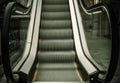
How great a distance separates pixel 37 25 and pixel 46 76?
2110 mm

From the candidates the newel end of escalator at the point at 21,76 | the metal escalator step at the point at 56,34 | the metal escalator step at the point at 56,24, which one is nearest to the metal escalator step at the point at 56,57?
the metal escalator step at the point at 56,34

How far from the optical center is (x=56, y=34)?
7.28m

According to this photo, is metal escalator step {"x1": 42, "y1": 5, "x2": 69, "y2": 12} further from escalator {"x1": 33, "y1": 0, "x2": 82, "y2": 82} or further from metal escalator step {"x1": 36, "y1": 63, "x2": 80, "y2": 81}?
metal escalator step {"x1": 36, "y1": 63, "x2": 80, "y2": 81}

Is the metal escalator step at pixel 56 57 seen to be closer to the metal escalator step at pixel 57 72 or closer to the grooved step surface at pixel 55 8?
the metal escalator step at pixel 57 72

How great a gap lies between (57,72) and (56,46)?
1205mm

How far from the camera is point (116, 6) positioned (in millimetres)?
8828

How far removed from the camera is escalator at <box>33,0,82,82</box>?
5679 millimetres

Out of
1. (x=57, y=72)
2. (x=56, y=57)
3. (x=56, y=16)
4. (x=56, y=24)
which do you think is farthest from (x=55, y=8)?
(x=57, y=72)

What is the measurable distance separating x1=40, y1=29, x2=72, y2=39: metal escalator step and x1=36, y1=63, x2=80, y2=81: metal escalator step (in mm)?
1109

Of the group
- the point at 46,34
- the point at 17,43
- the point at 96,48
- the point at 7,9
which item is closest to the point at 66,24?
the point at 46,34

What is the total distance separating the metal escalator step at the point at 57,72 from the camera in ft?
17.7

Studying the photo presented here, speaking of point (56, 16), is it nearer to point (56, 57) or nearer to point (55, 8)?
point (55, 8)

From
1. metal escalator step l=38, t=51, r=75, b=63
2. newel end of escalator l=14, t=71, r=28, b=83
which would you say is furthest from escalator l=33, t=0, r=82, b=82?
newel end of escalator l=14, t=71, r=28, b=83

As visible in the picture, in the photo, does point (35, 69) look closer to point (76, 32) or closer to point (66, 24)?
point (76, 32)
